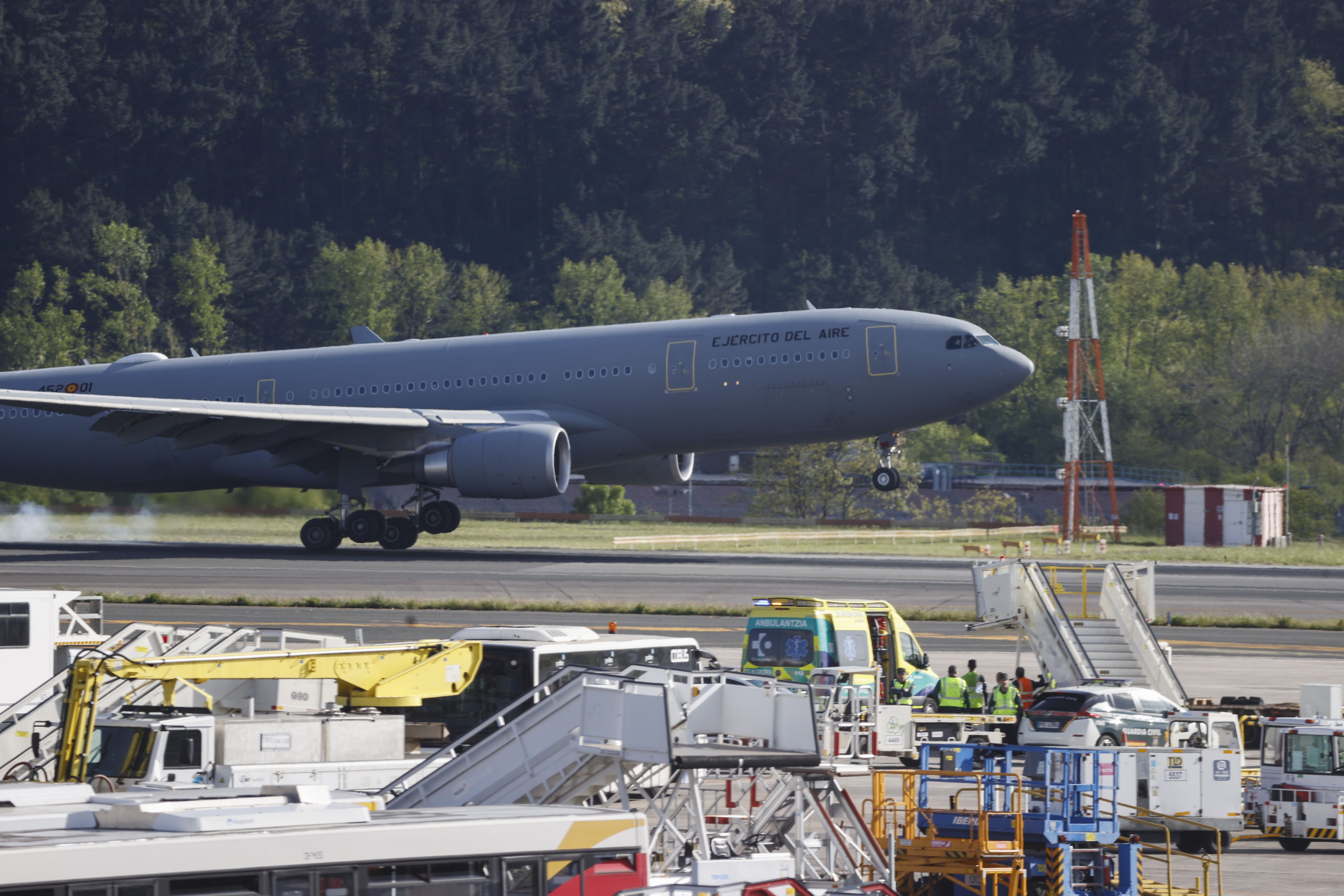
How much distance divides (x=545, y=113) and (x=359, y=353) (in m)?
106

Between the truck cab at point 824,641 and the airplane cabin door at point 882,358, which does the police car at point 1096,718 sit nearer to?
the truck cab at point 824,641

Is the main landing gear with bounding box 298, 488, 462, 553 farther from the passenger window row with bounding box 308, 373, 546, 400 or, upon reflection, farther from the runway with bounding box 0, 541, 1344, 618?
the passenger window row with bounding box 308, 373, 546, 400

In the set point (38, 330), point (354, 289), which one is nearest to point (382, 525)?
point (38, 330)

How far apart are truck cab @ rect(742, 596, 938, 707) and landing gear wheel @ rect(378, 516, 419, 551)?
78.8 ft

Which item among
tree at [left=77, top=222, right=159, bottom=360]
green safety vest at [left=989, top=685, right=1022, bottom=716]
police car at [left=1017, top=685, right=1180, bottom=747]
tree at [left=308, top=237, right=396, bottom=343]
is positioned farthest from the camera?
tree at [left=308, top=237, right=396, bottom=343]

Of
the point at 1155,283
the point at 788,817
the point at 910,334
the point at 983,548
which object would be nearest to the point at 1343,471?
the point at 1155,283

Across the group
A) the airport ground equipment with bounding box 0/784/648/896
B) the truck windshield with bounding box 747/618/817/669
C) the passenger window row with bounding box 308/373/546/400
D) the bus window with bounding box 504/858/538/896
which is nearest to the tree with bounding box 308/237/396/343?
the passenger window row with bounding box 308/373/546/400

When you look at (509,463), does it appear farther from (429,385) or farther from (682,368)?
(429,385)

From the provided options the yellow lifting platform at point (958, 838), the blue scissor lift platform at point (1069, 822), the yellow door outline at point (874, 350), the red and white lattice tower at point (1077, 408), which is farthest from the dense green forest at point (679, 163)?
the yellow lifting platform at point (958, 838)

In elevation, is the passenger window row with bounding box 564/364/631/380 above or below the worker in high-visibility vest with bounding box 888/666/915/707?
above

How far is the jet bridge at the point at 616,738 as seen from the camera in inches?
492

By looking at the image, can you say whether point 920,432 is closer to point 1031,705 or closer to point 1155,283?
point 1155,283

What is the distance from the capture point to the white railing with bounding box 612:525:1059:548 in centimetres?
6531

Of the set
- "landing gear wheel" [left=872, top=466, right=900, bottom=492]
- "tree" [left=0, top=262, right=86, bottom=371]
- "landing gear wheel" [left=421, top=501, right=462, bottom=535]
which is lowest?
"landing gear wheel" [left=421, top=501, right=462, bottom=535]
